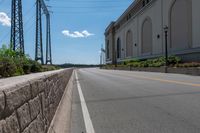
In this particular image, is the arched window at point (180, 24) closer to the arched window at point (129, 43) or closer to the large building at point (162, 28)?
the large building at point (162, 28)

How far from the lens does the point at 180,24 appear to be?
58594 millimetres

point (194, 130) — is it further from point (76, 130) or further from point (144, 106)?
point (144, 106)

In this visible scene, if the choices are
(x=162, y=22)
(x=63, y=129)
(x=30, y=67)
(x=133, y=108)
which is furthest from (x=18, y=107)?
(x=162, y=22)

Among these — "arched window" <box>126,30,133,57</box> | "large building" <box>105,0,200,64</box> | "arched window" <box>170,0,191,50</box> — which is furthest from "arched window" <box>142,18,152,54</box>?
"arched window" <box>126,30,133,57</box>

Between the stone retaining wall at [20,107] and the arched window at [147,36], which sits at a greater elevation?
the arched window at [147,36]

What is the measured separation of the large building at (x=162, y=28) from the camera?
5138 cm

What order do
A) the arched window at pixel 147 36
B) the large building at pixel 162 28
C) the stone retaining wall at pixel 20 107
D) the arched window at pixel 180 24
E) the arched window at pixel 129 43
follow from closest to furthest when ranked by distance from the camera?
Answer: the stone retaining wall at pixel 20 107, the large building at pixel 162 28, the arched window at pixel 180 24, the arched window at pixel 147 36, the arched window at pixel 129 43

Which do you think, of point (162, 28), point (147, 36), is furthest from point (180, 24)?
point (147, 36)

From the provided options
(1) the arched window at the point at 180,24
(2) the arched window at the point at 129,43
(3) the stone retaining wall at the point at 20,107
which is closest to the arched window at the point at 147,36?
(1) the arched window at the point at 180,24

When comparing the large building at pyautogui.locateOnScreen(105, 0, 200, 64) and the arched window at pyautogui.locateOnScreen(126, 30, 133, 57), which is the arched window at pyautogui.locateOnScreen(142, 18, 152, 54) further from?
the arched window at pyautogui.locateOnScreen(126, 30, 133, 57)

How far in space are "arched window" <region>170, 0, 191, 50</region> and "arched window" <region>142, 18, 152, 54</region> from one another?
15164 millimetres

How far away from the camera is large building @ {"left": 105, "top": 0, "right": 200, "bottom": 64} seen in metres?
51.4

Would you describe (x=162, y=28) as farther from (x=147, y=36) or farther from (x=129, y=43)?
(x=129, y=43)

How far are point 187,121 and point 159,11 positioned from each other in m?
62.0
